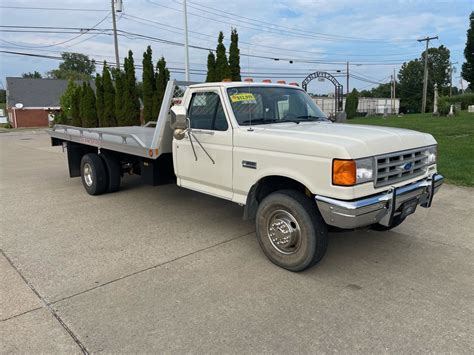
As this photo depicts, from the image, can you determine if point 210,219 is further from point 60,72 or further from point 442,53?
point 442,53

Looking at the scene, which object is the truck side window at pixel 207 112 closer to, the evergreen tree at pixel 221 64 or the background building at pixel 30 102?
the evergreen tree at pixel 221 64

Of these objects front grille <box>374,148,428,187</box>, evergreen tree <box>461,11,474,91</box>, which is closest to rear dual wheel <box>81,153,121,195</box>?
front grille <box>374,148,428,187</box>

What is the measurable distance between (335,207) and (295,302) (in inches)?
36.6

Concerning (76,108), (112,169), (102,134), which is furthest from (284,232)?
(76,108)

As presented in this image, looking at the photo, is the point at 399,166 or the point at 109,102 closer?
the point at 399,166

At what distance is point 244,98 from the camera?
4789 millimetres

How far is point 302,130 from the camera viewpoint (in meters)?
4.24

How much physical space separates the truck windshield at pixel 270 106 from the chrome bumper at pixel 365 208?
5.04ft

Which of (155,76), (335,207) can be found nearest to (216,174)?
(335,207)

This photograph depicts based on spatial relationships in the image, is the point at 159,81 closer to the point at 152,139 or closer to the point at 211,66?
the point at 211,66

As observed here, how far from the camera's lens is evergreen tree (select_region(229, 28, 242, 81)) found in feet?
52.4

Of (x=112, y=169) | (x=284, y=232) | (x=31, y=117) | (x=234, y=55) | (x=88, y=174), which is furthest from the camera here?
(x=31, y=117)

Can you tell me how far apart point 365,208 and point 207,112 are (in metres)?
2.41

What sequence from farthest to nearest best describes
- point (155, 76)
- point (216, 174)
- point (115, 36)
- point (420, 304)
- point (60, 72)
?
point (60, 72), point (115, 36), point (155, 76), point (216, 174), point (420, 304)
